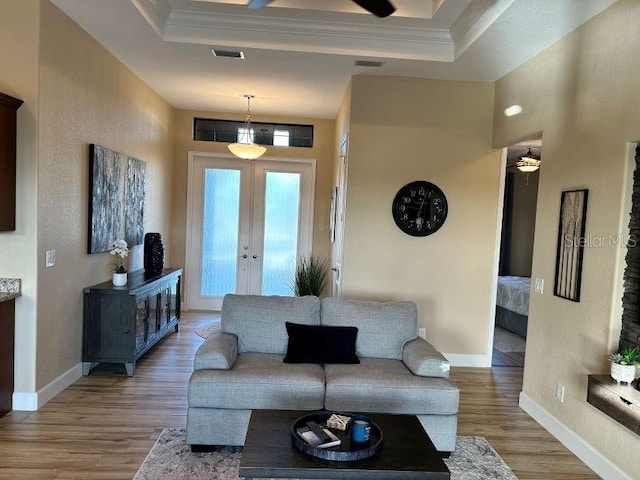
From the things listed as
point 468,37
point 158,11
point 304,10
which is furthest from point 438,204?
point 158,11

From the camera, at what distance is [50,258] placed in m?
3.41

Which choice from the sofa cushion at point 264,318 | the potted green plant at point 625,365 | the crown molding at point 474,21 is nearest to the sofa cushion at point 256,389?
the sofa cushion at point 264,318

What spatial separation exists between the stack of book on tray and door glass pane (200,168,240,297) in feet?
16.2

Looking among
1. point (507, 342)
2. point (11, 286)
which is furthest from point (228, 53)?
point (507, 342)

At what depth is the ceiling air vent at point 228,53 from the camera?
4.07 metres

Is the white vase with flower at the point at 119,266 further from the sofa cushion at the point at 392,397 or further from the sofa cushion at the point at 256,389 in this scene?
the sofa cushion at the point at 392,397

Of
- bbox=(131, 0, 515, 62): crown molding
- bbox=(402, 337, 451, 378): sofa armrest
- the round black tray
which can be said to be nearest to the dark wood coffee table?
the round black tray

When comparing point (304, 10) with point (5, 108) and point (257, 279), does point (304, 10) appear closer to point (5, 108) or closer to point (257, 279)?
point (5, 108)

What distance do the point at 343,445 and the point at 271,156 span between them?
531 centimetres

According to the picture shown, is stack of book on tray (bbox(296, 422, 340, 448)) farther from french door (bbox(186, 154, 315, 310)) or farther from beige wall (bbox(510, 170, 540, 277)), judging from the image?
beige wall (bbox(510, 170, 540, 277))

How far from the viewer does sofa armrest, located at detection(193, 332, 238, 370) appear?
2.89 meters

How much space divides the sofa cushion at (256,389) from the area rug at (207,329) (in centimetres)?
283

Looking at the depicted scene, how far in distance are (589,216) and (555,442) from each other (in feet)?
5.36

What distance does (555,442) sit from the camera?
3207 millimetres
